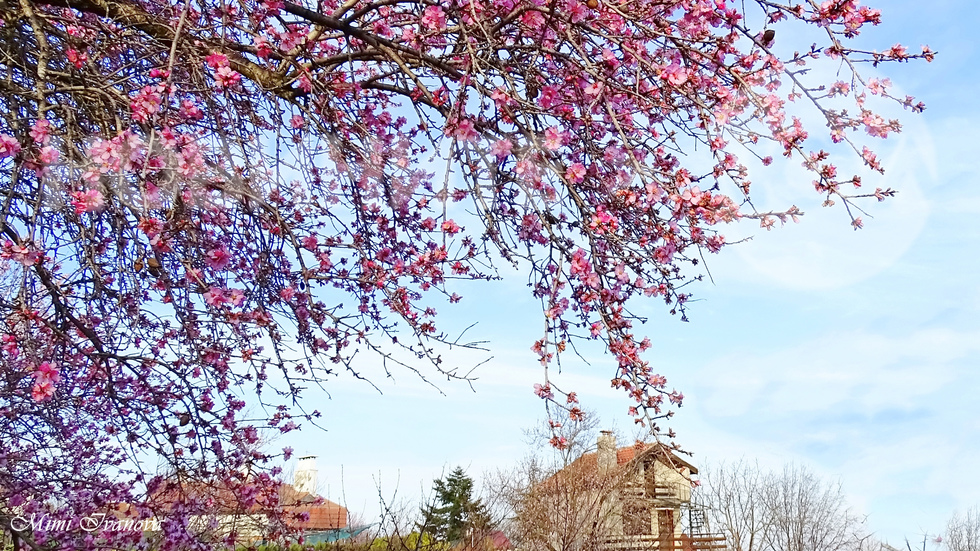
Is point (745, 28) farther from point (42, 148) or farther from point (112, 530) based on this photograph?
point (112, 530)

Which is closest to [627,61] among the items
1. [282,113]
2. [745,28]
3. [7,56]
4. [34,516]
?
[745,28]

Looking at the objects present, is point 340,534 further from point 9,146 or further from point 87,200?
point 9,146

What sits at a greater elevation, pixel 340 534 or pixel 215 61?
pixel 215 61

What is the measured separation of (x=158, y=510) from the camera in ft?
18.0

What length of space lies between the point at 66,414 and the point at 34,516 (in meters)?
1.30

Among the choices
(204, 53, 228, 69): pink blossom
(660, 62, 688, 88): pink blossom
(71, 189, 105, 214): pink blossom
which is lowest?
(71, 189, 105, 214): pink blossom

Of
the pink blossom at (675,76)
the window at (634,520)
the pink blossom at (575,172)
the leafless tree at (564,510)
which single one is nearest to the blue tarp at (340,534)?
the leafless tree at (564,510)

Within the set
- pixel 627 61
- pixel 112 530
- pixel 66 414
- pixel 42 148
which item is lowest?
pixel 112 530

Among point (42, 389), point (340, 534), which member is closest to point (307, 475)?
point (340, 534)

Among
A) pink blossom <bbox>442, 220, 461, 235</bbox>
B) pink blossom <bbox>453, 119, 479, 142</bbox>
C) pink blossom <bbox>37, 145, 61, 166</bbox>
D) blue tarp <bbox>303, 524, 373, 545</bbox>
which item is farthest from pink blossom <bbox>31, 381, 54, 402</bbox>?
blue tarp <bbox>303, 524, 373, 545</bbox>

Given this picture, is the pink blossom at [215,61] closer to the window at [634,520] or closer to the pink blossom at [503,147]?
the pink blossom at [503,147]

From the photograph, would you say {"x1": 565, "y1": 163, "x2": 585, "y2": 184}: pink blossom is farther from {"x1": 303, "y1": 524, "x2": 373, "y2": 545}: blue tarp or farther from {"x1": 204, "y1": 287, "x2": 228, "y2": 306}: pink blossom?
{"x1": 303, "y1": 524, "x2": 373, "y2": 545}: blue tarp

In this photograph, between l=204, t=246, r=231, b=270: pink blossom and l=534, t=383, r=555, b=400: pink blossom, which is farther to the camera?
l=204, t=246, r=231, b=270: pink blossom

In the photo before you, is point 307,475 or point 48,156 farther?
point 307,475
